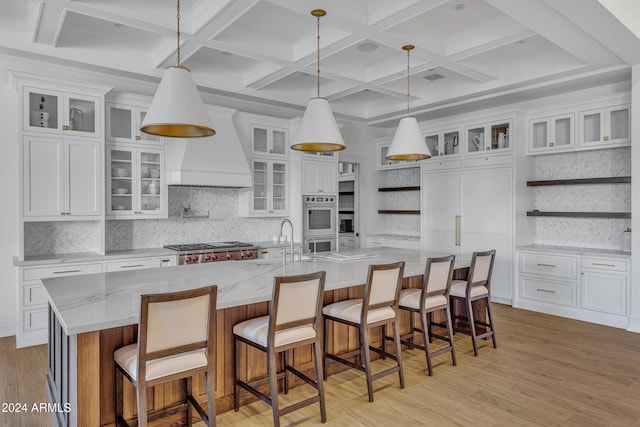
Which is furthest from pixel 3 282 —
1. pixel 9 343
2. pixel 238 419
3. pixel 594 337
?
pixel 594 337

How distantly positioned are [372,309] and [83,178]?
3.40m

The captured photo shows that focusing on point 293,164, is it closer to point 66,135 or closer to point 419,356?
point 66,135

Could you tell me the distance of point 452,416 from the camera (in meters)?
2.72

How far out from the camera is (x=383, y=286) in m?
3.00

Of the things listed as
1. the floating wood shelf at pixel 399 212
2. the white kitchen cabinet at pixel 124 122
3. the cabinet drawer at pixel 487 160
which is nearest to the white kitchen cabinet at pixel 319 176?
the floating wood shelf at pixel 399 212

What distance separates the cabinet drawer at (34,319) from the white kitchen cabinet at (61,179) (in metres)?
0.91

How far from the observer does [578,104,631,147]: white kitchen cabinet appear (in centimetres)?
477

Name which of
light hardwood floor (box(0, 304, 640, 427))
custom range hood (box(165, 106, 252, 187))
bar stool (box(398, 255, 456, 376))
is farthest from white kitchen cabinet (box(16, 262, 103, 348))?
bar stool (box(398, 255, 456, 376))

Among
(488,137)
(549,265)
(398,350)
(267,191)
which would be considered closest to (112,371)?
(398,350)

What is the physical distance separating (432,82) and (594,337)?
11.8 feet

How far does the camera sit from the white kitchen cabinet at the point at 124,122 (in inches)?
188

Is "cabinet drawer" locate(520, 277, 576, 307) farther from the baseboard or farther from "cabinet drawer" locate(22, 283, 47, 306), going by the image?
the baseboard

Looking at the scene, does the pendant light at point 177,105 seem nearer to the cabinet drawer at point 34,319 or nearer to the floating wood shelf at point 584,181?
the cabinet drawer at point 34,319

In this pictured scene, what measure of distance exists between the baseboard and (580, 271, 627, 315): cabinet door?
629 cm
